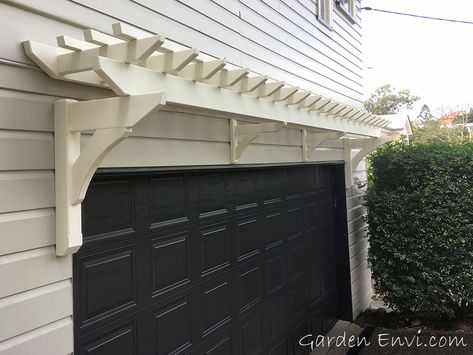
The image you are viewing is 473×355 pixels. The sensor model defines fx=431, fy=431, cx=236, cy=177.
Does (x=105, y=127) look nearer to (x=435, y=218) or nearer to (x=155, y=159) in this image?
(x=155, y=159)

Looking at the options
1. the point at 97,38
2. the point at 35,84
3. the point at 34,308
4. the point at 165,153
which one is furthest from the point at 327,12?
the point at 34,308

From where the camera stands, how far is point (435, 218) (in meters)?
4.91

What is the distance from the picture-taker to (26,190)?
167cm

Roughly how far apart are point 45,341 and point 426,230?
4.36 m

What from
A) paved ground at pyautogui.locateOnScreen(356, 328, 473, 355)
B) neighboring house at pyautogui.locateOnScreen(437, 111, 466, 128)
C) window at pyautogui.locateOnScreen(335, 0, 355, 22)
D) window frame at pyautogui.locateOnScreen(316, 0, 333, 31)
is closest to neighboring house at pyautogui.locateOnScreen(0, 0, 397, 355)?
window frame at pyautogui.locateOnScreen(316, 0, 333, 31)

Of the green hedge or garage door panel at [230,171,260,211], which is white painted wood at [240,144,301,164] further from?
the green hedge

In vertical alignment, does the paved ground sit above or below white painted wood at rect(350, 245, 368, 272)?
below

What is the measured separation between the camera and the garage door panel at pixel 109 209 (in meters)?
2.04

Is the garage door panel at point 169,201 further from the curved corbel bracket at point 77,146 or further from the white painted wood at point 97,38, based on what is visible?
the white painted wood at point 97,38

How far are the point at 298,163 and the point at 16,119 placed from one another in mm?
2950

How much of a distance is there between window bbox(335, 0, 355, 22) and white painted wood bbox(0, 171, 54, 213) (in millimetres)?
4901

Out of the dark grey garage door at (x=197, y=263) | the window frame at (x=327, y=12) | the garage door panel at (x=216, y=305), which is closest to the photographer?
the dark grey garage door at (x=197, y=263)

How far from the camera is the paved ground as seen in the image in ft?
14.9

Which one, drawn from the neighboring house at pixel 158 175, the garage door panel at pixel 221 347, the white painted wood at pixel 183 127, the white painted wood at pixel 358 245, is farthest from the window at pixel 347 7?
the garage door panel at pixel 221 347
